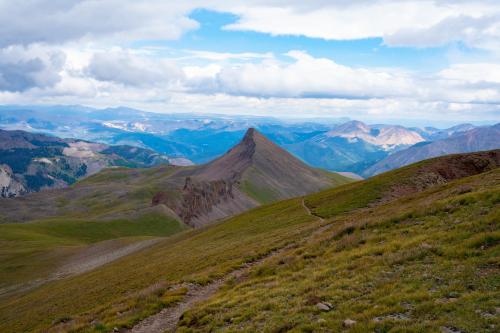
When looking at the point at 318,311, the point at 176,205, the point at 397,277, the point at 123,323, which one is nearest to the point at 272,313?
the point at 318,311

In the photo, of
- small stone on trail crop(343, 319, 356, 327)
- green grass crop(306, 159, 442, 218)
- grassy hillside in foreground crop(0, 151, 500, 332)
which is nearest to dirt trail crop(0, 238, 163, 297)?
grassy hillside in foreground crop(0, 151, 500, 332)

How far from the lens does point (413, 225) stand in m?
29.7

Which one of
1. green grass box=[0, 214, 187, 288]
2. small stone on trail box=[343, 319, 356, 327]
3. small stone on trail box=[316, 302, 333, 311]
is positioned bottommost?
green grass box=[0, 214, 187, 288]

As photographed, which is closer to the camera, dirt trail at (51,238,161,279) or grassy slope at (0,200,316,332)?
grassy slope at (0,200,316,332)

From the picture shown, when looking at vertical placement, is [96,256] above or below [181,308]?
below

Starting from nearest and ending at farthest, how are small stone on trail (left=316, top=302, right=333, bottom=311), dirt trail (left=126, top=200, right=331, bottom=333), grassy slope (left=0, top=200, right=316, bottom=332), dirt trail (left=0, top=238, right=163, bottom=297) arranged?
small stone on trail (left=316, top=302, right=333, bottom=311), dirt trail (left=126, top=200, right=331, bottom=333), grassy slope (left=0, top=200, right=316, bottom=332), dirt trail (left=0, top=238, right=163, bottom=297)

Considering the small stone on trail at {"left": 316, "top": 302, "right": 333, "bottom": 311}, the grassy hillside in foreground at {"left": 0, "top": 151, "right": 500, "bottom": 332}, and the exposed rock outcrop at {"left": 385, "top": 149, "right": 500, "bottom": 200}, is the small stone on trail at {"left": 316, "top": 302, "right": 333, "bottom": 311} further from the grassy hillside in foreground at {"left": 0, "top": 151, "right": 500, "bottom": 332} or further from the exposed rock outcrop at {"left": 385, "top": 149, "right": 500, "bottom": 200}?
the exposed rock outcrop at {"left": 385, "top": 149, "right": 500, "bottom": 200}

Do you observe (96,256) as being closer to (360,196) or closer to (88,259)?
(88,259)

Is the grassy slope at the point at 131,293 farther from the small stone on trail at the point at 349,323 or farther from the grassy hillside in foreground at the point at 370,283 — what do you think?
the small stone on trail at the point at 349,323

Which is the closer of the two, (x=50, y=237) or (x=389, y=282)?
(x=389, y=282)

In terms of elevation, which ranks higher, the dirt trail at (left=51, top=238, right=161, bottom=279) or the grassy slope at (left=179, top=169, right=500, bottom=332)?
the grassy slope at (left=179, top=169, right=500, bottom=332)

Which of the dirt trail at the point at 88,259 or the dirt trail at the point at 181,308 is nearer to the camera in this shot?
the dirt trail at the point at 181,308

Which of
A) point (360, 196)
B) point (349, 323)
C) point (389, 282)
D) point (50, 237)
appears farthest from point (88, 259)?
point (349, 323)

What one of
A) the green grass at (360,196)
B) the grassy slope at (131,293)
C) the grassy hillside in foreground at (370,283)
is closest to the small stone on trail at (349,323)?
the grassy hillside in foreground at (370,283)
